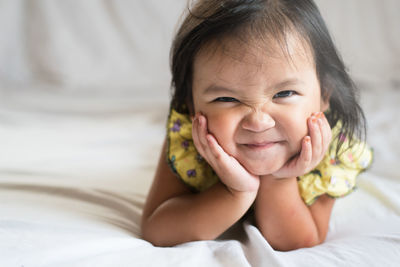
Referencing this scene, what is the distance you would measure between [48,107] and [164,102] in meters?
0.45

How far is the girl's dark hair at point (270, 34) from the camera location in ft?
2.46

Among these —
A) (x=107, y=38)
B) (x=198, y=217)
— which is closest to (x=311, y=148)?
(x=198, y=217)

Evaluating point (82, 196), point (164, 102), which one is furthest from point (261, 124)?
point (164, 102)

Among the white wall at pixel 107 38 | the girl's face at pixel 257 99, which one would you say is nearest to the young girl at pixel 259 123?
the girl's face at pixel 257 99

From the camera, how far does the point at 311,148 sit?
806 mm

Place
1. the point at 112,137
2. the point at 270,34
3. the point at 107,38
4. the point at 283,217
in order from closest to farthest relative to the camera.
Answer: the point at 270,34
the point at 283,217
the point at 112,137
the point at 107,38

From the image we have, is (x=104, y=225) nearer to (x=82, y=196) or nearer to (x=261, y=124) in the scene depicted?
(x=82, y=196)

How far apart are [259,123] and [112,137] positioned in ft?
2.70

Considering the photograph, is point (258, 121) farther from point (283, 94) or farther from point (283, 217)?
point (283, 217)

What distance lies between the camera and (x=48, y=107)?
181cm

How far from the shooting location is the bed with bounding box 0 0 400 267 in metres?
0.78

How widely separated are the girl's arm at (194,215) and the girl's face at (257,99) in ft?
0.22

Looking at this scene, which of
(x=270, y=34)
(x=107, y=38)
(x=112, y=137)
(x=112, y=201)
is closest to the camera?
(x=270, y=34)

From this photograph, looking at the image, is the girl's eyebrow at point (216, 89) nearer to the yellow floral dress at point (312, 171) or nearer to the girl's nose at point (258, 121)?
the girl's nose at point (258, 121)
